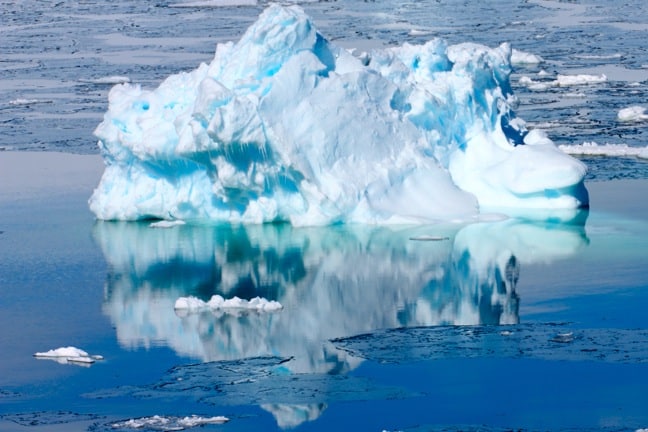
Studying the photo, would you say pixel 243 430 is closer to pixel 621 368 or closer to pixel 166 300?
pixel 621 368

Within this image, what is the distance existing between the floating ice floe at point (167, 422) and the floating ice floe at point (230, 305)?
7.09 ft

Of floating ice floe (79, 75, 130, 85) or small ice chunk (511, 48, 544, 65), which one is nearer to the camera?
floating ice floe (79, 75, 130, 85)

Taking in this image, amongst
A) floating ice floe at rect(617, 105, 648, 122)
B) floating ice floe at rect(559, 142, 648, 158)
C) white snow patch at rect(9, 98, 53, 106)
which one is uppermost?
white snow patch at rect(9, 98, 53, 106)

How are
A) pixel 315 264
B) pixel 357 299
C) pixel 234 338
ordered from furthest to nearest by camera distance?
pixel 315 264 → pixel 357 299 → pixel 234 338

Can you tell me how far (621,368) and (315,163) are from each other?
3.91 m

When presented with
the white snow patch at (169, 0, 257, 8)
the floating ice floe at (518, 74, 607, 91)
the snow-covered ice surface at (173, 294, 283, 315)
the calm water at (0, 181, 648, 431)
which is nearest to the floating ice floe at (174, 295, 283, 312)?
the snow-covered ice surface at (173, 294, 283, 315)

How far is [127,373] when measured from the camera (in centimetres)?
754

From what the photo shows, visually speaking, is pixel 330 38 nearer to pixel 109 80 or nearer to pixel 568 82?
pixel 109 80

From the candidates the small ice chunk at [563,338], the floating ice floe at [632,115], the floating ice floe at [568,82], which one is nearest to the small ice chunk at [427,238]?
the small ice chunk at [563,338]

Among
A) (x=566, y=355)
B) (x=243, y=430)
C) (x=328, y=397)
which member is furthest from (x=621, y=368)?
(x=243, y=430)

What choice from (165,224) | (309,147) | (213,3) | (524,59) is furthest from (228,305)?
(213,3)

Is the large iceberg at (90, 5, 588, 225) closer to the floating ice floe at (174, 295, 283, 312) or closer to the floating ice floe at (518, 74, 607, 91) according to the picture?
the floating ice floe at (174, 295, 283, 312)

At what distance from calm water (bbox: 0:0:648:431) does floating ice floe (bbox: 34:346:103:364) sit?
0.09m

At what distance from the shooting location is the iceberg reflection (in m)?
8.28
